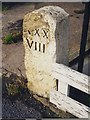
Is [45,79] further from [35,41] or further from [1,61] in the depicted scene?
[1,61]

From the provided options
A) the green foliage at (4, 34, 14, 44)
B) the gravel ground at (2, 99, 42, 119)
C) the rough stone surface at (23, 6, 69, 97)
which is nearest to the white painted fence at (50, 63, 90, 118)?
the rough stone surface at (23, 6, 69, 97)

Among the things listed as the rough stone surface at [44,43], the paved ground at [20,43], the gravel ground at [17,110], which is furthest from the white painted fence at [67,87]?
the paved ground at [20,43]

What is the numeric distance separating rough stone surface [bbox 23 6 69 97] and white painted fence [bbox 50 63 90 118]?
16 cm

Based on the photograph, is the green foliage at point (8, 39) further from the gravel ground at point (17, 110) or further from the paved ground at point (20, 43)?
the gravel ground at point (17, 110)

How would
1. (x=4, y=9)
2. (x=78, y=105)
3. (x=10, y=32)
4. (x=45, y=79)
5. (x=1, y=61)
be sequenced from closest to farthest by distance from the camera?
1. (x=78, y=105)
2. (x=45, y=79)
3. (x=1, y=61)
4. (x=10, y=32)
5. (x=4, y=9)

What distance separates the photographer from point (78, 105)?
5836mm

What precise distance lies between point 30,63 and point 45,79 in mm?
442

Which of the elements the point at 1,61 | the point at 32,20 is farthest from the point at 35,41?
the point at 1,61

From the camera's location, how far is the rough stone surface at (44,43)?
5.61 metres

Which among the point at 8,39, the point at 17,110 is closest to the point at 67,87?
the point at 17,110

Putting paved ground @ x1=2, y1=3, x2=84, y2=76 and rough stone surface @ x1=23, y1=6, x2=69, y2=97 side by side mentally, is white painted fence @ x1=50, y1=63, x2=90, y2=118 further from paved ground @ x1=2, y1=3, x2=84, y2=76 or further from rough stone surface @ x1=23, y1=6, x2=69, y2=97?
paved ground @ x1=2, y1=3, x2=84, y2=76

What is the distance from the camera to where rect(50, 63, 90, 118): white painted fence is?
562 cm

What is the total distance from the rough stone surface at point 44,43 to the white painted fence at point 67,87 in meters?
0.16

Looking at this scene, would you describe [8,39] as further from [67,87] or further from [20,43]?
[67,87]
